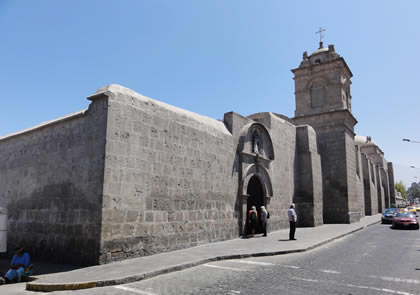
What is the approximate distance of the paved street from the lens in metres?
5.14

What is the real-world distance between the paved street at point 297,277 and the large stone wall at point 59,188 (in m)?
2.43

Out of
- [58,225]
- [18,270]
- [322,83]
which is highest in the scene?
[322,83]

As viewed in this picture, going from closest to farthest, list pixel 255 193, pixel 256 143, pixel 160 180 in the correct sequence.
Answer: pixel 160 180 → pixel 256 143 → pixel 255 193

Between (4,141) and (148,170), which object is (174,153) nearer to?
(148,170)

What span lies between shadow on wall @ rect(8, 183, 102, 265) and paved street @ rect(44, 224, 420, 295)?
7.07ft

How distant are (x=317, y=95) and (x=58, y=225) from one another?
2221 centimetres

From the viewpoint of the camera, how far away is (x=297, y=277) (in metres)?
5.96

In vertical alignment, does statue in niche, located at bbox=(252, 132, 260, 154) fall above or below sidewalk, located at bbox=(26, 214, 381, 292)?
above

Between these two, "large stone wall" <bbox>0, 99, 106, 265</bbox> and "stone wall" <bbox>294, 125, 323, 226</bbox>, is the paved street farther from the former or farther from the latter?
"stone wall" <bbox>294, 125, 323, 226</bbox>

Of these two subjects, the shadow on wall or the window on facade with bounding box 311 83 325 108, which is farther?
the window on facade with bounding box 311 83 325 108

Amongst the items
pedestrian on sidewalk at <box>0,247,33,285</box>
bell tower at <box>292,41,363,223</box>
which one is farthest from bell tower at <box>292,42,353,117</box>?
pedestrian on sidewalk at <box>0,247,33,285</box>

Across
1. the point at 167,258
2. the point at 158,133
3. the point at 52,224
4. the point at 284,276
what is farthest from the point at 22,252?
the point at 284,276

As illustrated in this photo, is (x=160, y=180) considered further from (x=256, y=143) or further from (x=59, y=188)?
(x=256, y=143)

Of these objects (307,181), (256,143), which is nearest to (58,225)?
(256,143)
